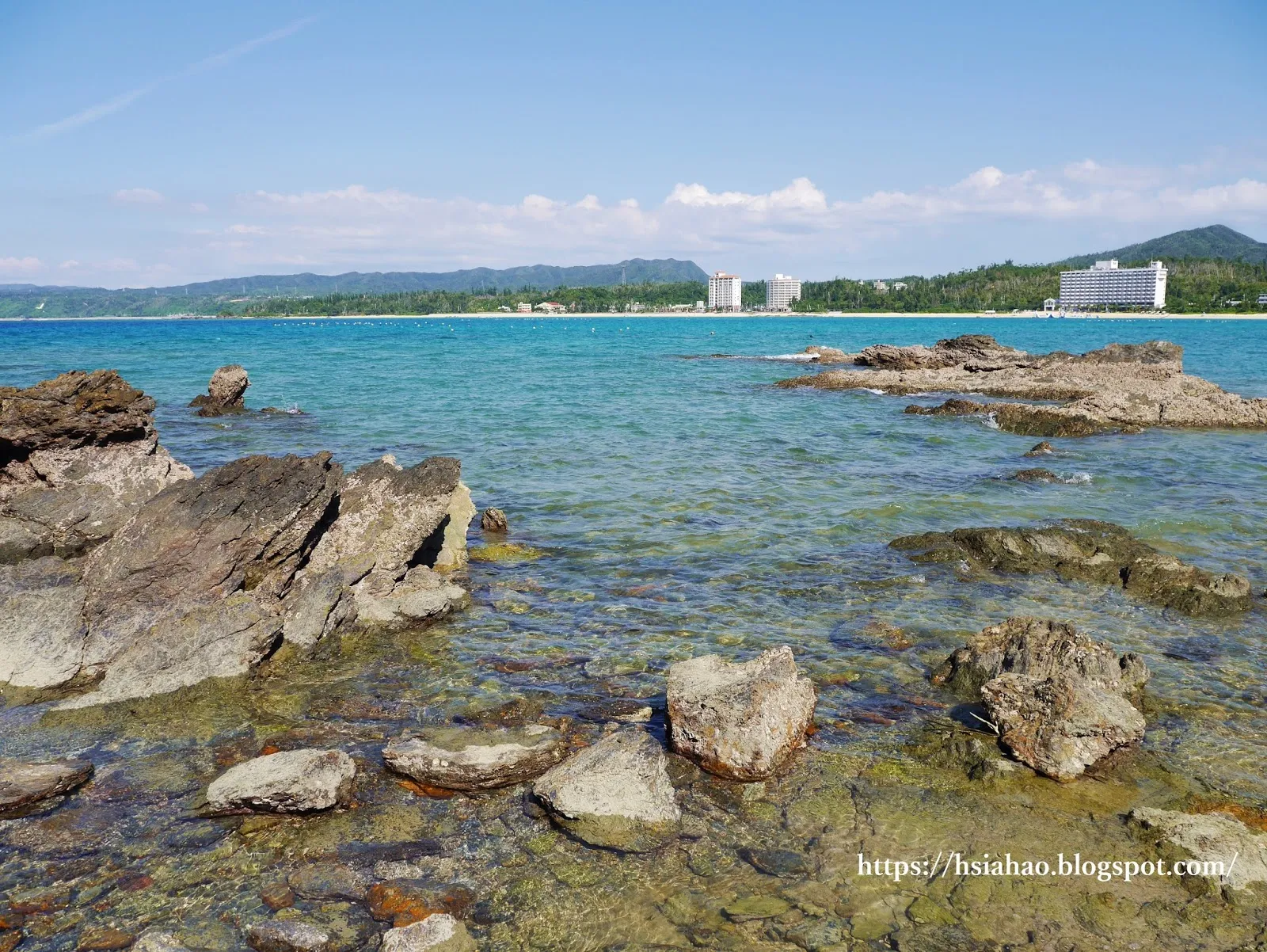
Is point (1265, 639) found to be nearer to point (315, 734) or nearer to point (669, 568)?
point (669, 568)

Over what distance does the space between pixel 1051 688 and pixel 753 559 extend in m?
6.27

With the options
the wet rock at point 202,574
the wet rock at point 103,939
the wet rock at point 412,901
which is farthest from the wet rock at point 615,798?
the wet rock at point 202,574

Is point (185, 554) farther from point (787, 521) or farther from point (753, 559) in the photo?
point (787, 521)

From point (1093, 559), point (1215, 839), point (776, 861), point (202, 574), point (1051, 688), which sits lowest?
point (776, 861)

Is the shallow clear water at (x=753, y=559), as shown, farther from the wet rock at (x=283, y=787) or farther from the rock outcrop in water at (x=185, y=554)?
the wet rock at (x=283, y=787)

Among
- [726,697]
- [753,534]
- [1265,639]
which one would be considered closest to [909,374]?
[753,534]

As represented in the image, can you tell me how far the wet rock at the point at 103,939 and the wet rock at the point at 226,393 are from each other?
100ft

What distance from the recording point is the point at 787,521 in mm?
15938

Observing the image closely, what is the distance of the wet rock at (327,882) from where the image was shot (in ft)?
18.5

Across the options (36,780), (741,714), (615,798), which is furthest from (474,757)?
(36,780)

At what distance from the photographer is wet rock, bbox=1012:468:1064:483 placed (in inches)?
765

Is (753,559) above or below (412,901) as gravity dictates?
above

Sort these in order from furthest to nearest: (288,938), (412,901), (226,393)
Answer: (226,393)
(412,901)
(288,938)

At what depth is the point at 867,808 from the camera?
6711 millimetres
